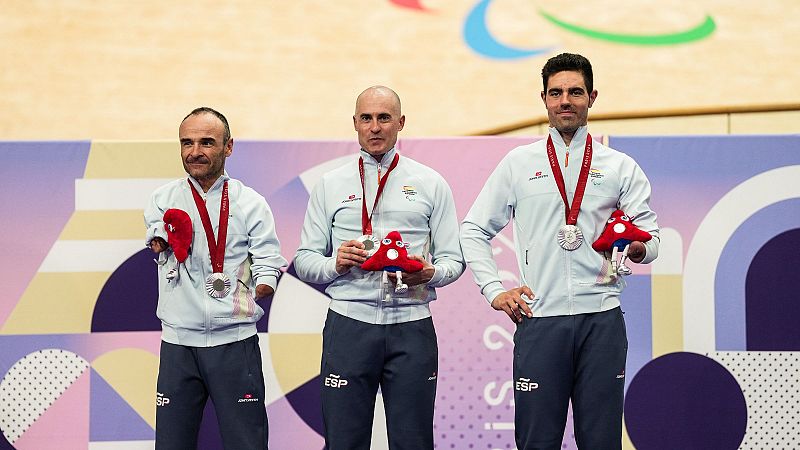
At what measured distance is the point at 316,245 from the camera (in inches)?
144

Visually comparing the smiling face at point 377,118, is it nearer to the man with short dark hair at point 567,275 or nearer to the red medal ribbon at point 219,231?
the man with short dark hair at point 567,275

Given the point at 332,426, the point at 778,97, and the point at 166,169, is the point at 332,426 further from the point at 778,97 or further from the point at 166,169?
the point at 778,97

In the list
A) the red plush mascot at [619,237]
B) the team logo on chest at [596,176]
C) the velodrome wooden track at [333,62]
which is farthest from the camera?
the velodrome wooden track at [333,62]

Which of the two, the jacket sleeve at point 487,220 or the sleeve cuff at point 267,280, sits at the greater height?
the jacket sleeve at point 487,220

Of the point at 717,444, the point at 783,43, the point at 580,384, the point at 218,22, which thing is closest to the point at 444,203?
the point at 580,384

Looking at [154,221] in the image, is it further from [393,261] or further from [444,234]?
[444,234]

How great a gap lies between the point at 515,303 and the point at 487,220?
0.39 metres

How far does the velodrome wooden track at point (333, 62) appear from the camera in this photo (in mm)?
8680

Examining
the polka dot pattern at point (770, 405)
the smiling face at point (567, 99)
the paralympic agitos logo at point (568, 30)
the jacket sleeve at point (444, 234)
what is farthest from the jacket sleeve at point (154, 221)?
the paralympic agitos logo at point (568, 30)

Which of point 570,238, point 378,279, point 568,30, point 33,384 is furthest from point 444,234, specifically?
point 568,30

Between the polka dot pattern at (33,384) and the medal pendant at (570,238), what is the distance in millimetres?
2587

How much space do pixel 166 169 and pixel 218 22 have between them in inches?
185

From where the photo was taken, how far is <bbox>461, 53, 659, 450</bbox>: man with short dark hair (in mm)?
3217

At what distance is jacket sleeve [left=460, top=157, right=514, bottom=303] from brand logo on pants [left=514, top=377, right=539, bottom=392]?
0.41 m
